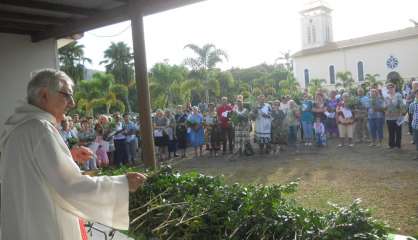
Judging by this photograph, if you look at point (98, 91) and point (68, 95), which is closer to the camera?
point (68, 95)

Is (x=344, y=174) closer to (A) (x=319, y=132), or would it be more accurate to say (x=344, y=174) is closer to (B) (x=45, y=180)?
(A) (x=319, y=132)

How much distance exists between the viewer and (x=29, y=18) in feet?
23.9

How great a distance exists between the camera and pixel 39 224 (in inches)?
97.8

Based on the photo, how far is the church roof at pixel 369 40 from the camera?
171 ft

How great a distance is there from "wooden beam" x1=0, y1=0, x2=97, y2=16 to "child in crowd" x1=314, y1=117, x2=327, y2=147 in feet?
28.2

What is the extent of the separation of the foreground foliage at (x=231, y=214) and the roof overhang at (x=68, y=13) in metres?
2.88

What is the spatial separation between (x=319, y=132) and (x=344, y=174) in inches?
171

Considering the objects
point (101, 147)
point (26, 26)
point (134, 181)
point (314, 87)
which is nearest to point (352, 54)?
point (314, 87)

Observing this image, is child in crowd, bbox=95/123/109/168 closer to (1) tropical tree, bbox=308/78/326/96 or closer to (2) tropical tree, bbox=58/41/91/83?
(1) tropical tree, bbox=308/78/326/96

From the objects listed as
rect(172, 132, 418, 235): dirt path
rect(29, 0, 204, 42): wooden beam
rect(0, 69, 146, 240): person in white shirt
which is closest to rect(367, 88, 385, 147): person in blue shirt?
rect(172, 132, 418, 235): dirt path

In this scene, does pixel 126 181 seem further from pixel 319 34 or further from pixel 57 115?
pixel 319 34

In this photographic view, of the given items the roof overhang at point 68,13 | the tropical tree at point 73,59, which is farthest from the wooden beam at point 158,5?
the tropical tree at point 73,59

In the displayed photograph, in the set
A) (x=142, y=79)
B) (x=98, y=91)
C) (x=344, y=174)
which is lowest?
(x=344, y=174)

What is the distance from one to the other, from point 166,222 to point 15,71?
6457mm
